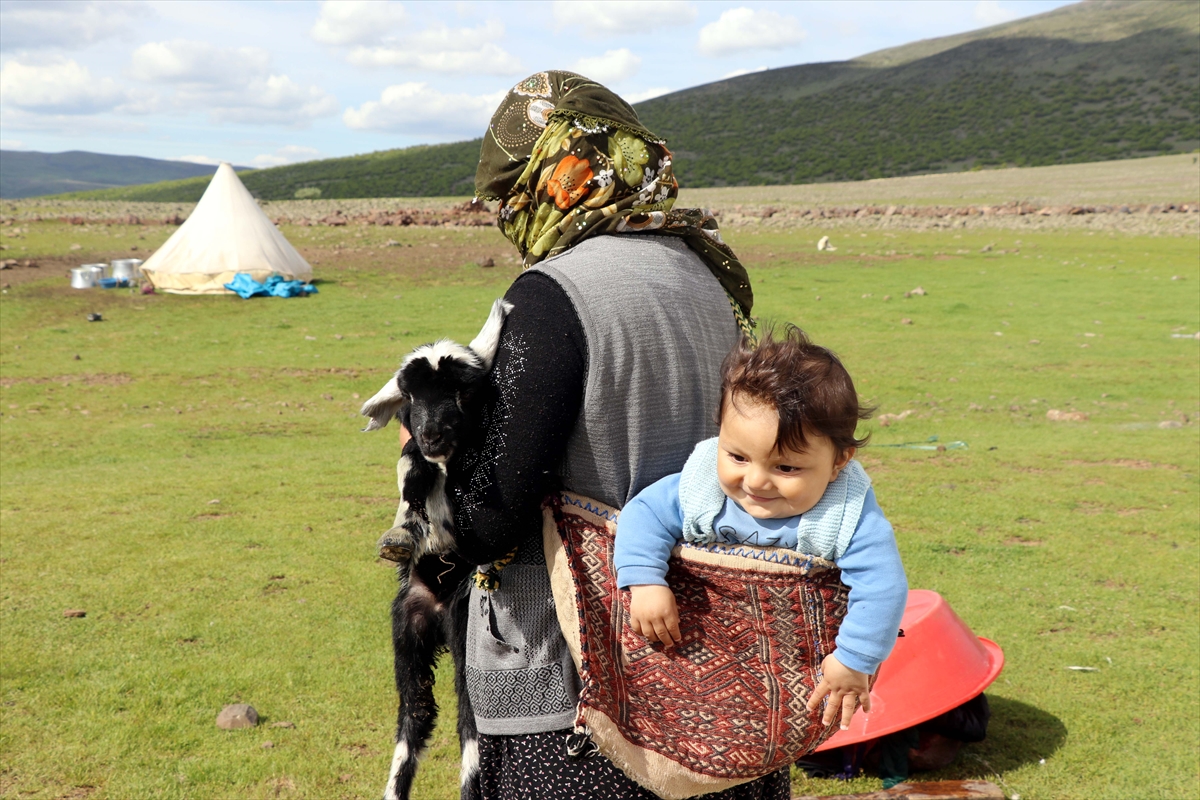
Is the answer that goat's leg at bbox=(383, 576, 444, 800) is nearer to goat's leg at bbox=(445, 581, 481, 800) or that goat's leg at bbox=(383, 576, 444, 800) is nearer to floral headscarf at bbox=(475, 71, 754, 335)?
goat's leg at bbox=(445, 581, 481, 800)

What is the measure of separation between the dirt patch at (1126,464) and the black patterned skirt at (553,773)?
6971 mm

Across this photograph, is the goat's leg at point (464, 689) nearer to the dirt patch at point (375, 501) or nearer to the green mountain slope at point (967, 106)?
the dirt patch at point (375, 501)

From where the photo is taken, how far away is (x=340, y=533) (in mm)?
6316

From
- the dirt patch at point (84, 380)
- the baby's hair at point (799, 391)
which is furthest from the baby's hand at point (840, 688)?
the dirt patch at point (84, 380)

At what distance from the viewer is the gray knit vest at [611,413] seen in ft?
5.92

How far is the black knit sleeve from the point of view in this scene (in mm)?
1767

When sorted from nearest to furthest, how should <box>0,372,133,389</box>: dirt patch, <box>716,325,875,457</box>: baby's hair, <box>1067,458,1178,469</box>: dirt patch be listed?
<box>716,325,875,457</box>: baby's hair, <box>1067,458,1178,469</box>: dirt patch, <box>0,372,133,389</box>: dirt patch

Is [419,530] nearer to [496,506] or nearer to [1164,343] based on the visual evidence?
[496,506]

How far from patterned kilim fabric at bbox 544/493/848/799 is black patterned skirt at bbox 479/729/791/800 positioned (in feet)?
0.29

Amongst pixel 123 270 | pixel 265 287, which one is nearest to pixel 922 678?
pixel 265 287

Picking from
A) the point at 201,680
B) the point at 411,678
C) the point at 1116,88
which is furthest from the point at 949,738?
the point at 1116,88

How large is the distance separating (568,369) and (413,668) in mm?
987

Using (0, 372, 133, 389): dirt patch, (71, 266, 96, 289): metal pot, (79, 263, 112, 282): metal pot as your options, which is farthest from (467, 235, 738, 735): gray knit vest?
(79, 263, 112, 282): metal pot

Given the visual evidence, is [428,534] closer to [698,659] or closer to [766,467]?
[698,659]
